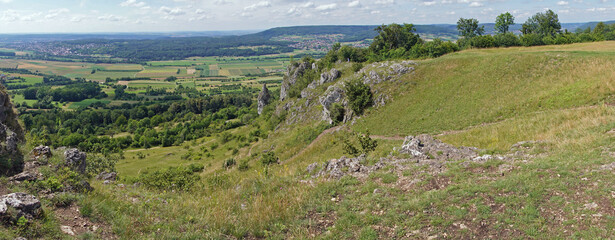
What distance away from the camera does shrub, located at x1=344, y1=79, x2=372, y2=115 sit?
4512 cm

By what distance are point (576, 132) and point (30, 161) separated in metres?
28.7

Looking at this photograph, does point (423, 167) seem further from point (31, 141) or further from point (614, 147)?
point (31, 141)

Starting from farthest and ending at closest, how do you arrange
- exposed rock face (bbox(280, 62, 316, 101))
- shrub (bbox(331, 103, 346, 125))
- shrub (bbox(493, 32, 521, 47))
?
exposed rock face (bbox(280, 62, 316, 101))
shrub (bbox(493, 32, 521, 47))
shrub (bbox(331, 103, 346, 125))

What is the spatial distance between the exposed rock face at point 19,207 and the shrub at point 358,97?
40.3m

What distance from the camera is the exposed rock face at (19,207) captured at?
731 centimetres

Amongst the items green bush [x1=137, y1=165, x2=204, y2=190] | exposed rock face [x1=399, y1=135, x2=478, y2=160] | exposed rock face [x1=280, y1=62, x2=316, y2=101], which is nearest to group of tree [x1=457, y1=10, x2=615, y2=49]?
exposed rock face [x1=280, y1=62, x2=316, y2=101]

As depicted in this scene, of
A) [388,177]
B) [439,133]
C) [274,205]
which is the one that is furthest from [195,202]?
[439,133]

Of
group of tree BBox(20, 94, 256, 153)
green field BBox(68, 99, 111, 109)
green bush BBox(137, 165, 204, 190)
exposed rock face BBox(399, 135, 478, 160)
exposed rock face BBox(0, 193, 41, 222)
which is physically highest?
exposed rock face BBox(0, 193, 41, 222)

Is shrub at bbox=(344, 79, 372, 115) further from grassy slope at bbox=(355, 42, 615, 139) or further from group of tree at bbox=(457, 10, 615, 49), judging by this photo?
group of tree at bbox=(457, 10, 615, 49)

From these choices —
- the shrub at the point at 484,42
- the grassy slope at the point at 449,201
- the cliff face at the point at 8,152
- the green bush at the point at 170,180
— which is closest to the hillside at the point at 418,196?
the grassy slope at the point at 449,201

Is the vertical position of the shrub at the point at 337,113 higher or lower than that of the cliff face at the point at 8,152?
lower

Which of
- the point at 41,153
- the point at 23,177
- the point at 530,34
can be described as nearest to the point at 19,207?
the point at 23,177

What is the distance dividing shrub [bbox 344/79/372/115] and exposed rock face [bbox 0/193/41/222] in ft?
132

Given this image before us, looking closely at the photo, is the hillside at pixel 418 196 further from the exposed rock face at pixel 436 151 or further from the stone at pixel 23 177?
the stone at pixel 23 177
